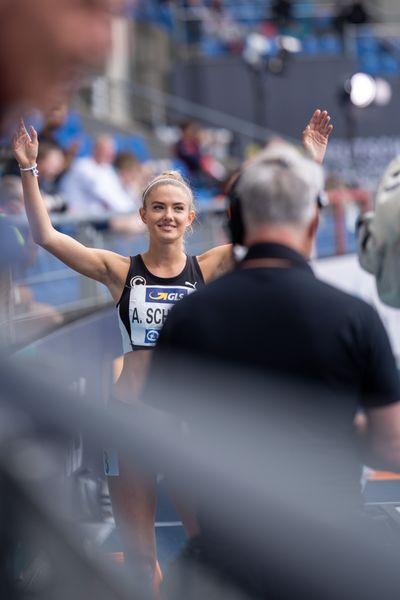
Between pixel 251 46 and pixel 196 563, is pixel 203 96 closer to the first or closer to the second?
pixel 251 46

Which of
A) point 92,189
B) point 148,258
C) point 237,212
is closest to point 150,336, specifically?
point 148,258

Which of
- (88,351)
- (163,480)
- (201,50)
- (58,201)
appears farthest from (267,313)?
(201,50)

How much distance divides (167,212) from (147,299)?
33cm

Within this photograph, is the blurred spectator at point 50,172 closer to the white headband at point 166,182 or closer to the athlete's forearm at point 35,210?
the white headband at point 166,182

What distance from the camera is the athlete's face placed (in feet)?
12.9

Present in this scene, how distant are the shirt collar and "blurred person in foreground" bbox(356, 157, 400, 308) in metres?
1.15

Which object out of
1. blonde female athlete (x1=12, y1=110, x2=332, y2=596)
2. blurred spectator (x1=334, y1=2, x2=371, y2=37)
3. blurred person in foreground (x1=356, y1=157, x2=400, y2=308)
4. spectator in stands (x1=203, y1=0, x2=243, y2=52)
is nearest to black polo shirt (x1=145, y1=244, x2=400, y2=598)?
blurred person in foreground (x1=356, y1=157, x2=400, y2=308)

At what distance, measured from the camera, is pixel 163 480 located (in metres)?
1.25

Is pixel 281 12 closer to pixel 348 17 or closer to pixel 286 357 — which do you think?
pixel 348 17

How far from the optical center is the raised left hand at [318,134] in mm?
3822

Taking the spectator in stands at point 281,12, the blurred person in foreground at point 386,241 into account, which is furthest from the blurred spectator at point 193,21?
the blurred person in foreground at point 386,241

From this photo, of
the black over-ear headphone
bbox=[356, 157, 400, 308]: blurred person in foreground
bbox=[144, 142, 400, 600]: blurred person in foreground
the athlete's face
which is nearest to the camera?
bbox=[144, 142, 400, 600]: blurred person in foreground

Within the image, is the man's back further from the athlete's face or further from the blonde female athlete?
the athlete's face

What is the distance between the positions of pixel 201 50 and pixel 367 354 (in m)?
19.4
